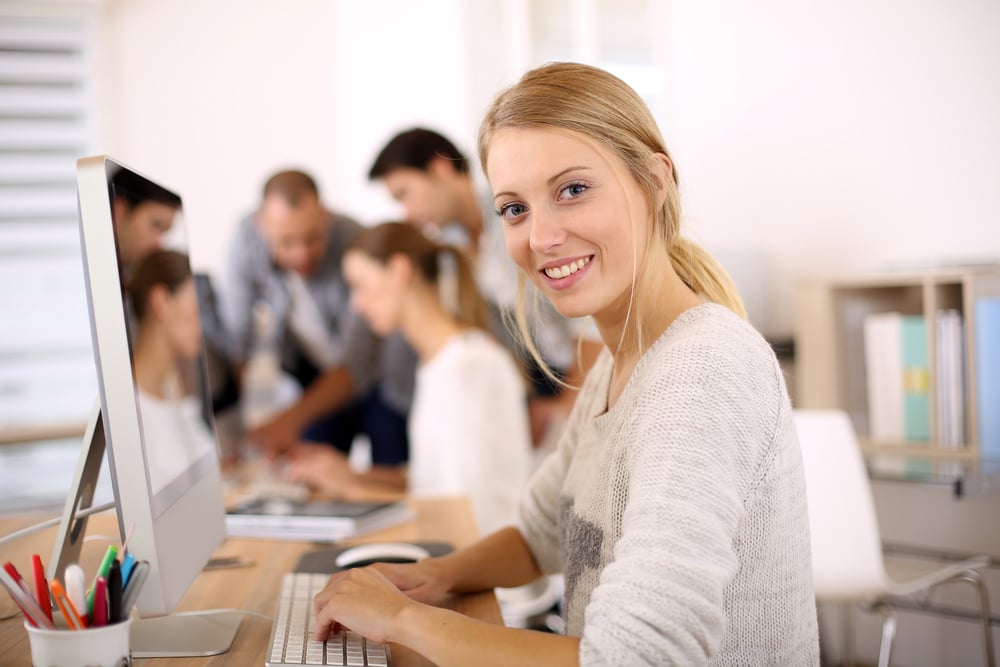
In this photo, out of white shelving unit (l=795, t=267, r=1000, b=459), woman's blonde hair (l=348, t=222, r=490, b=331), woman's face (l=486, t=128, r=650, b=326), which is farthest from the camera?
woman's blonde hair (l=348, t=222, r=490, b=331)

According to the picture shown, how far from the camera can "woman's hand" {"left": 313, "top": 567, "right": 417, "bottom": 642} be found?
928 mm

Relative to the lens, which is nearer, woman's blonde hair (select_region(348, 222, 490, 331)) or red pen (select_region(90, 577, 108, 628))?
red pen (select_region(90, 577, 108, 628))

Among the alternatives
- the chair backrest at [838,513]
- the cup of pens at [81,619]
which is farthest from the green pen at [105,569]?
the chair backrest at [838,513]

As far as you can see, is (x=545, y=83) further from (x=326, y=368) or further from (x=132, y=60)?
(x=132, y=60)

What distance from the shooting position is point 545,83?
41.4 inches

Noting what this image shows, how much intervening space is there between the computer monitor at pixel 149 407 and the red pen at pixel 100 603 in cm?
8

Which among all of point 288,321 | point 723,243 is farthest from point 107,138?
point 723,243

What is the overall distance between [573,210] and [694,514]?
0.38 metres

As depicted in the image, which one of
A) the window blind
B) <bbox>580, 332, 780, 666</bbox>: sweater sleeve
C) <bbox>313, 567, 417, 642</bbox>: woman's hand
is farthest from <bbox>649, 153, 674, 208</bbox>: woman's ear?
the window blind

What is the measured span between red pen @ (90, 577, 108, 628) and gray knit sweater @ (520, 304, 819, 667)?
413mm

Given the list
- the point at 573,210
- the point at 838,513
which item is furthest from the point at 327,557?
the point at 838,513

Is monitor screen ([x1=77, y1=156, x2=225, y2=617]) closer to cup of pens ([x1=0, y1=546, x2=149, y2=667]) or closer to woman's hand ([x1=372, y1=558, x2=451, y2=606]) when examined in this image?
cup of pens ([x1=0, y1=546, x2=149, y2=667])

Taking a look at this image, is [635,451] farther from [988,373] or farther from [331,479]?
[988,373]

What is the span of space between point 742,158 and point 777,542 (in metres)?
2.03
